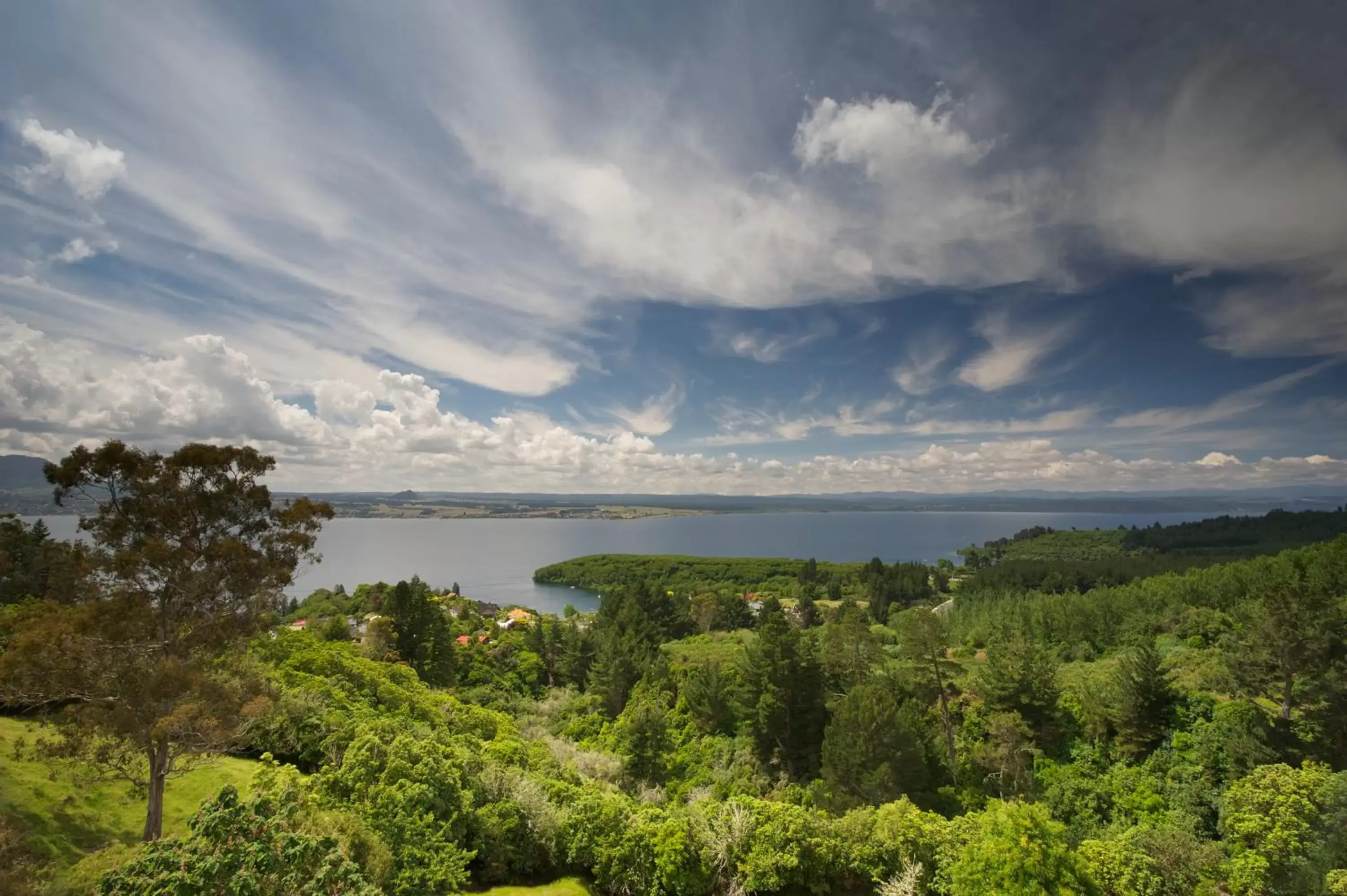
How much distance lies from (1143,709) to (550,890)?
2530 cm

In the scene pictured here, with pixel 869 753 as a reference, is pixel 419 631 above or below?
below

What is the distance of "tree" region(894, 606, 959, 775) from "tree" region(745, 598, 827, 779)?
465cm

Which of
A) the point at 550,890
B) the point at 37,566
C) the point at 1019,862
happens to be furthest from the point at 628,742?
the point at 37,566

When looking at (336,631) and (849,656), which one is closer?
(849,656)

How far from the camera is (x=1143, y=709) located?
2433 cm

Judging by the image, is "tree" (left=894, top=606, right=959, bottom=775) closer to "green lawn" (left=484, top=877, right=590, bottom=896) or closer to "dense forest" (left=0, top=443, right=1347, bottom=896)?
"dense forest" (left=0, top=443, right=1347, bottom=896)

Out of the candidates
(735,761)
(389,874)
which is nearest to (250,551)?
(389,874)

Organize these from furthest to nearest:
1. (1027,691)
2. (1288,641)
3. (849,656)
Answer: (849,656) → (1027,691) → (1288,641)

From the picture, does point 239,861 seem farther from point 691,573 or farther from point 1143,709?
point 691,573

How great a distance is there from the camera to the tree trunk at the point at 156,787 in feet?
39.0

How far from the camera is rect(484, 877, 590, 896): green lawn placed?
44.4 ft

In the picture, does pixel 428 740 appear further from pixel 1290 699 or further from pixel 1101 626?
pixel 1101 626

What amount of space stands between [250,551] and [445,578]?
118735mm

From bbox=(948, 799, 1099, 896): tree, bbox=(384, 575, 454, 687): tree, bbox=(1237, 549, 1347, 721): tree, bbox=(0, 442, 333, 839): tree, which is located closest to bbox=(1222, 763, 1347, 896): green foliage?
bbox=(948, 799, 1099, 896): tree
